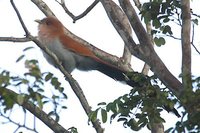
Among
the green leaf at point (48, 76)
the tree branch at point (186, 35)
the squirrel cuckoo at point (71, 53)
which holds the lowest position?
the green leaf at point (48, 76)

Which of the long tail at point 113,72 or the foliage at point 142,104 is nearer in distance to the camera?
the foliage at point 142,104

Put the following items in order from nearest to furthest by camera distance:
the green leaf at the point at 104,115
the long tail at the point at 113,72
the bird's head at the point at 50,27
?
the green leaf at the point at 104,115 → the long tail at the point at 113,72 → the bird's head at the point at 50,27

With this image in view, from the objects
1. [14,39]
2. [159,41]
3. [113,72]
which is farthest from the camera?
[113,72]

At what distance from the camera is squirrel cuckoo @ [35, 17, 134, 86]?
6.18m

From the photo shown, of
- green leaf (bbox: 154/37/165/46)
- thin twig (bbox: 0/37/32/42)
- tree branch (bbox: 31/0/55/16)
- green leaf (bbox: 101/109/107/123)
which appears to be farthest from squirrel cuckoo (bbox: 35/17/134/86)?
green leaf (bbox: 101/109/107/123)

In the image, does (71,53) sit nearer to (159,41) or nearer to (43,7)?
(43,7)

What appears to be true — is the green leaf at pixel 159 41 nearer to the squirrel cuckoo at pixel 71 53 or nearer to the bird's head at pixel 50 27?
the squirrel cuckoo at pixel 71 53

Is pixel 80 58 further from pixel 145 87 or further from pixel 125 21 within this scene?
pixel 145 87

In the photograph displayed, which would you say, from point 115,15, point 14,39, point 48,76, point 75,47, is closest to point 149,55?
point 115,15

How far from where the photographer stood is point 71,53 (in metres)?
6.26

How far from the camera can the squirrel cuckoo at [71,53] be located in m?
6.18

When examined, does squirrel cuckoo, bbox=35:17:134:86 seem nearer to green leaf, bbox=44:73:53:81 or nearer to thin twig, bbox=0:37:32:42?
thin twig, bbox=0:37:32:42

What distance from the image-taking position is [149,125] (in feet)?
14.0

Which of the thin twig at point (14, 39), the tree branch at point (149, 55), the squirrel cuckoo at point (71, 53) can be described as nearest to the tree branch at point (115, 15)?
the tree branch at point (149, 55)
